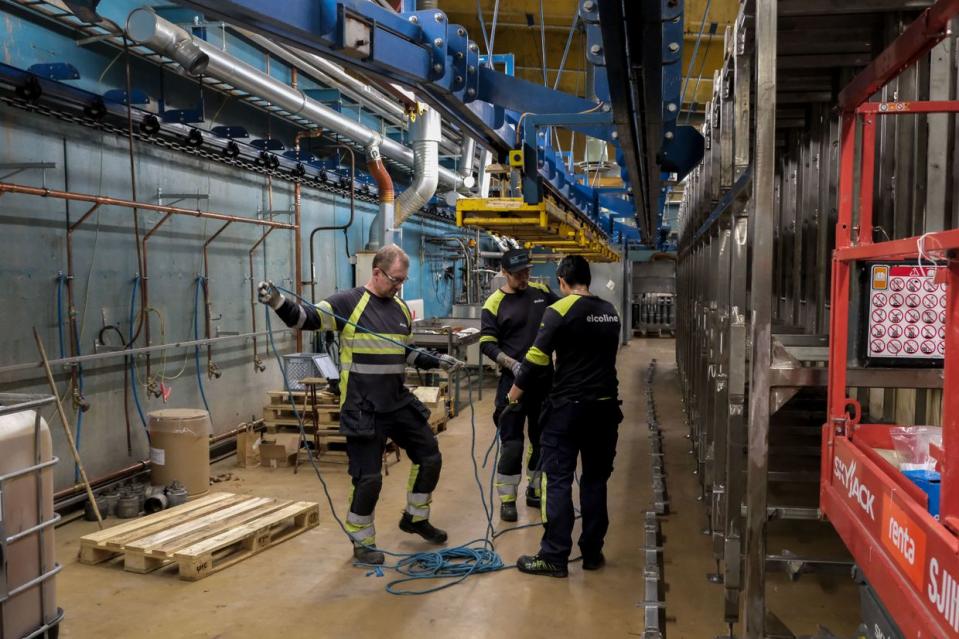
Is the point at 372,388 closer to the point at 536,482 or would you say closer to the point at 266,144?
the point at 536,482

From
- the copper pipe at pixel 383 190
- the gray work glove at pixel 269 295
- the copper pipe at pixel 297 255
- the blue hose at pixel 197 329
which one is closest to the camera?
the gray work glove at pixel 269 295

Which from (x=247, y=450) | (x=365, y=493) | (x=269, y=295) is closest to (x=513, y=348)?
(x=365, y=493)

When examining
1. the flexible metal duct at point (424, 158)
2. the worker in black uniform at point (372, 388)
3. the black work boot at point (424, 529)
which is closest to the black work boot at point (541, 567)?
the black work boot at point (424, 529)

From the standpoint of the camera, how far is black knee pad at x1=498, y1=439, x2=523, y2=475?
5.63m

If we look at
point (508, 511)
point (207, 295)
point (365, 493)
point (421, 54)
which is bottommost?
point (508, 511)

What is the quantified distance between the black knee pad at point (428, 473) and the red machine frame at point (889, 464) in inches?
115

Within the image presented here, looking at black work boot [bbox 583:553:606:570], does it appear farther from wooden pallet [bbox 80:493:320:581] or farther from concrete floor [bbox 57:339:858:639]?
wooden pallet [bbox 80:493:320:581]

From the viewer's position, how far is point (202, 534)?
16.4 feet

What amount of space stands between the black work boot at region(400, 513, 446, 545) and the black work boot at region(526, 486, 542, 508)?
100cm

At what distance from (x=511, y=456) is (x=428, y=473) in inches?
33.6

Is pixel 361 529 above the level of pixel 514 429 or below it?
below

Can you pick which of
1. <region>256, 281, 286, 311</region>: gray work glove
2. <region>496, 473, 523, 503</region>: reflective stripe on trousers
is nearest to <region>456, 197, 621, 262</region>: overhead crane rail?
<region>256, 281, 286, 311</region>: gray work glove

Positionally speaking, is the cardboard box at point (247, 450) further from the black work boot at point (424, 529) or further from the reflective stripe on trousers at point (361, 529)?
the reflective stripe on trousers at point (361, 529)

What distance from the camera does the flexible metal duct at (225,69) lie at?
5277 mm
